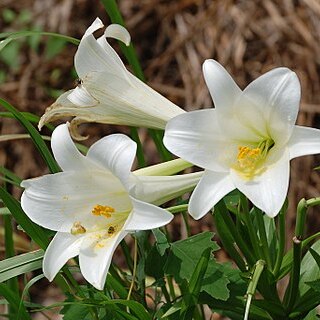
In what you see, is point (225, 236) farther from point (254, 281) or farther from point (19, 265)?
point (19, 265)

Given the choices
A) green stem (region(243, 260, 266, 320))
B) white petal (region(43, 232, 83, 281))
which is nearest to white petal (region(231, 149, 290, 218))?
green stem (region(243, 260, 266, 320))

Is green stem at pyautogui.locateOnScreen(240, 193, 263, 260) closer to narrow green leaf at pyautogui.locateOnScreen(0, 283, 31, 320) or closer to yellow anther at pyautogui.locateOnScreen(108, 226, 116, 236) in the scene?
yellow anther at pyautogui.locateOnScreen(108, 226, 116, 236)

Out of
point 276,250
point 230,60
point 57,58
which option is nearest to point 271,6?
point 230,60

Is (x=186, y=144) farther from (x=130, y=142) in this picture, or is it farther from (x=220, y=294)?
(x=220, y=294)

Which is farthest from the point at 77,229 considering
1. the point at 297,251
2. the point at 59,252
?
the point at 297,251

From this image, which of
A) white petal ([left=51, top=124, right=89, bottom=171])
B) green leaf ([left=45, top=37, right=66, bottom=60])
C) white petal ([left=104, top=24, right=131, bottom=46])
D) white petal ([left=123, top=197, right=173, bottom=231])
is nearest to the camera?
white petal ([left=123, top=197, right=173, bottom=231])

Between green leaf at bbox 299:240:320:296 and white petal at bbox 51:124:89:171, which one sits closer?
white petal at bbox 51:124:89:171

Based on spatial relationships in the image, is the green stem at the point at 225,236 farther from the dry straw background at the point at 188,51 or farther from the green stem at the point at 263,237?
the dry straw background at the point at 188,51

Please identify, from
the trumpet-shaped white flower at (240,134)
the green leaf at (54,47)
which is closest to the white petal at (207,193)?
the trumpet-shaped white flower at (240,134)
